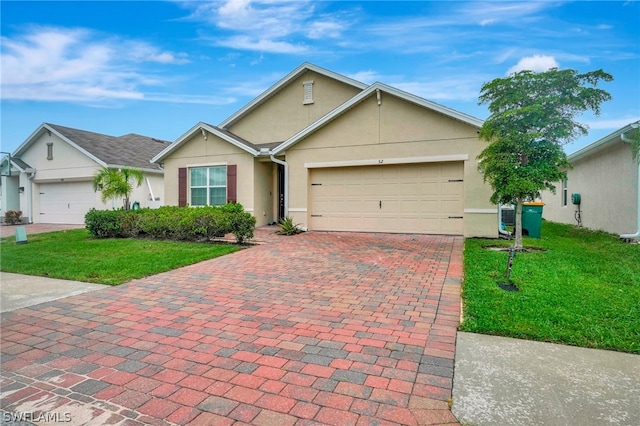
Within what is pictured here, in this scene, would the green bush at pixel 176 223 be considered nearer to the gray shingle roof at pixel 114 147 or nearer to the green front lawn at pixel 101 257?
the green front lawn at pixel 101 257

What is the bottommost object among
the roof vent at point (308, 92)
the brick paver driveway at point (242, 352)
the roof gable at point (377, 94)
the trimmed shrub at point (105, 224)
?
the brick paver driveway at point (242, 352)

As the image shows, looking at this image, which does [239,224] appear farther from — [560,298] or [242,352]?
[560,298]

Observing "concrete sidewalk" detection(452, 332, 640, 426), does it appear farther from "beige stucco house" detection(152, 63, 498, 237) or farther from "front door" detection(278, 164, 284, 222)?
"front door" detection(278, 164, 284, 222)

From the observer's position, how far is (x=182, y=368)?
308 cm

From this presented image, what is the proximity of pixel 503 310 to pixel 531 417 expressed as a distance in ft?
7.10

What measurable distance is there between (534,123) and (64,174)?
20752 mm

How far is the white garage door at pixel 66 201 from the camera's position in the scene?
726 inches

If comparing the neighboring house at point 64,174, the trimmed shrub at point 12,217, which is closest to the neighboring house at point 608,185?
the neighboring house at point 64,174

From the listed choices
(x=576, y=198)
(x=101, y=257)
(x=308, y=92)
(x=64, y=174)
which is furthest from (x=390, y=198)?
(x=64, y=174)

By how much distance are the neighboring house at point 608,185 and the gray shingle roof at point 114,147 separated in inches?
707

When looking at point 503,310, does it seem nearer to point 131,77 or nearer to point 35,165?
point 131,77

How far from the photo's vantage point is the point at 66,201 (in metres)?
19.1

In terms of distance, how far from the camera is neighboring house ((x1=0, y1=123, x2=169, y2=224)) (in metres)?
18.2

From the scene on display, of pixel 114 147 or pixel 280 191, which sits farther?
pixel 114 147
